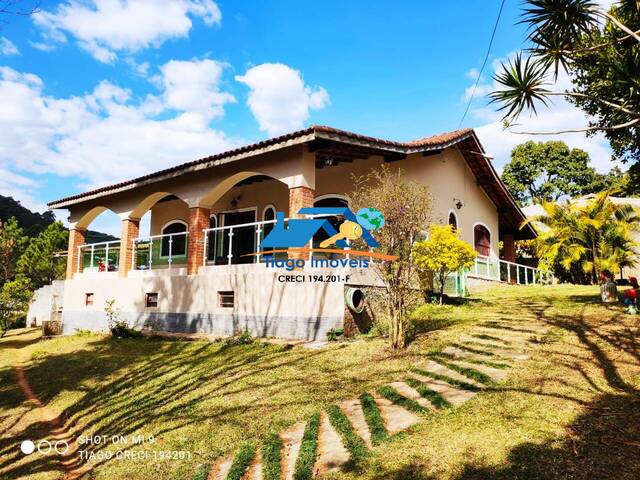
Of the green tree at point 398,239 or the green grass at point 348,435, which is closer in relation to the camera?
the green grass at point 348,435

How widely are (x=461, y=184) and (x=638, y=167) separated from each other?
5.31 m

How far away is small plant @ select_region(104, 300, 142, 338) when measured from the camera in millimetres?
12977

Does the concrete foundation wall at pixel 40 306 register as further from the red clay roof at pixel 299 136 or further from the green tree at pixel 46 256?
the red clay roof at pixel 299 136

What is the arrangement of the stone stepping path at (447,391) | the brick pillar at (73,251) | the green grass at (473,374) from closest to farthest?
the stone stepping path at (447,391) < the green grass at (473,374) < the brick pillar at (73,251)

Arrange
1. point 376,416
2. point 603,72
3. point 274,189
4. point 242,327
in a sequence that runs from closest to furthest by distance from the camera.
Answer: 1. point 376,416
2. point 242,327
3. point 603,72
4. point 274,189

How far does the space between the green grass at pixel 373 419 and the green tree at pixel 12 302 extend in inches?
715

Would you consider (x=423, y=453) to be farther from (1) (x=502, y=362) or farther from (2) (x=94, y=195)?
(2) (x=94, y=195)

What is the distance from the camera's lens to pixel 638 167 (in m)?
13.6

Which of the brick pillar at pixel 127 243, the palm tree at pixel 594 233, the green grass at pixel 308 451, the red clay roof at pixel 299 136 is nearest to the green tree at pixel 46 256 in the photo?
the red clay roof at pixel 299 136

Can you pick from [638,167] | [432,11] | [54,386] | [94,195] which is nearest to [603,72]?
[638,167]

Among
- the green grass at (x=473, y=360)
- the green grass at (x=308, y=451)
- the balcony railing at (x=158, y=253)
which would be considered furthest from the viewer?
the balcony railing at (x=158, y=253)

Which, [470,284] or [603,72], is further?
[470,284]

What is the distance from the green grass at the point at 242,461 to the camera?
433 cm

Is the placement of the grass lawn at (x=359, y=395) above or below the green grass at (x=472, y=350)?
below
